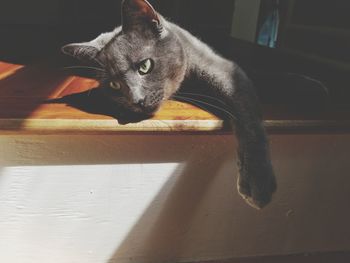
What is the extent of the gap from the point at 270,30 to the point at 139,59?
5.51ft

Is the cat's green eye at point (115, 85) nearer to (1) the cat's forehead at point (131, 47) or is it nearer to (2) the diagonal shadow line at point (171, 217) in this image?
(1) the cat's forehead at point (131, 47)

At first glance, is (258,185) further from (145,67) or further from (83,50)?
(83,50)

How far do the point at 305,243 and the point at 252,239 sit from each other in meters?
0.17

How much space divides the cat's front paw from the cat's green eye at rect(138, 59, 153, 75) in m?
0.30

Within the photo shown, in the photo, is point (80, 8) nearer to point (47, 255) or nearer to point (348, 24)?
point (348, 24)

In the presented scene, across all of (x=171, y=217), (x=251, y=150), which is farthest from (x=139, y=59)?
(x=171, y=217)

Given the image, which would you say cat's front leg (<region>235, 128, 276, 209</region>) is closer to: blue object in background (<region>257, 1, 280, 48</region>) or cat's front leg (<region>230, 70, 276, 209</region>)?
cat's front leg (<region>230, 70, 276, 209</region>)

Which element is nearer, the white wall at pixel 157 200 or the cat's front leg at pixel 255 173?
the cat's front leg at pixel 255 173

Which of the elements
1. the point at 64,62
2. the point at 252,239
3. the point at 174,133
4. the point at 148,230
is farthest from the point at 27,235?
the point at 64,62

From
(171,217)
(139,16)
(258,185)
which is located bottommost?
(171,217)

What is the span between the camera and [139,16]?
866mm

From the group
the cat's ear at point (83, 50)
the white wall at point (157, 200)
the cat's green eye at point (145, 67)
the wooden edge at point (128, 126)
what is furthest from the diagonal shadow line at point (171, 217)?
the cat's ear at point (83, 50)

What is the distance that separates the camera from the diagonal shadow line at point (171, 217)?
950 millimetres

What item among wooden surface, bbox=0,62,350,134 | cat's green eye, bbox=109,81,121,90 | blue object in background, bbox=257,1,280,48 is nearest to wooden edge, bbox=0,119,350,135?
wooden surface, bbox=0,62,350,134
